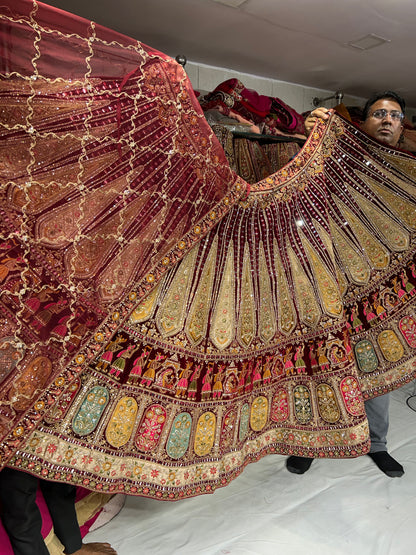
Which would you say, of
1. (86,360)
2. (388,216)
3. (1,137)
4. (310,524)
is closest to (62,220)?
(1,137)

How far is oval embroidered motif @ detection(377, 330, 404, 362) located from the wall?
159 centimetres

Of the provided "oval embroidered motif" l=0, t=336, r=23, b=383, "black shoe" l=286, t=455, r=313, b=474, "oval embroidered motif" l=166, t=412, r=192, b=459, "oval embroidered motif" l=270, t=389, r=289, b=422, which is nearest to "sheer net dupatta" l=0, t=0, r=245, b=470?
"oval embroidered motif" l=0, t=336, r=23, b=383

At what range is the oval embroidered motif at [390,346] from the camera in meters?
1.57

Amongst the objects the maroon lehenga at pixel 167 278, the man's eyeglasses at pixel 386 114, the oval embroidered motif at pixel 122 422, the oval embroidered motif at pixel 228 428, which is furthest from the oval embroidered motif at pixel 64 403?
the man's eyeglasses at pixel 386 114

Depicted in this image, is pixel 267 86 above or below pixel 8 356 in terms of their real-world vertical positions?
above

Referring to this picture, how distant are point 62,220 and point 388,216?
115cm

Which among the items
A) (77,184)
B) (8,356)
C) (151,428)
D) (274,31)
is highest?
(274,31)

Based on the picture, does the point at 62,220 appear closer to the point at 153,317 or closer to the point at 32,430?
the point at 153,317

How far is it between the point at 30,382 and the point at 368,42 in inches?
90.5

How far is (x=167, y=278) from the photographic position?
1131 mm

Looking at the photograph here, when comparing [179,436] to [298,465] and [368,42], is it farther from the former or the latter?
[368,42]

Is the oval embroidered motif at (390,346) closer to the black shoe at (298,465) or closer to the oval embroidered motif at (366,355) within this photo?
the oval embroidered motif at (366,355)

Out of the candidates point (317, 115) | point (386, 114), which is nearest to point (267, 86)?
point (386, 114)

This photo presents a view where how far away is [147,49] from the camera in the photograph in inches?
38.9
